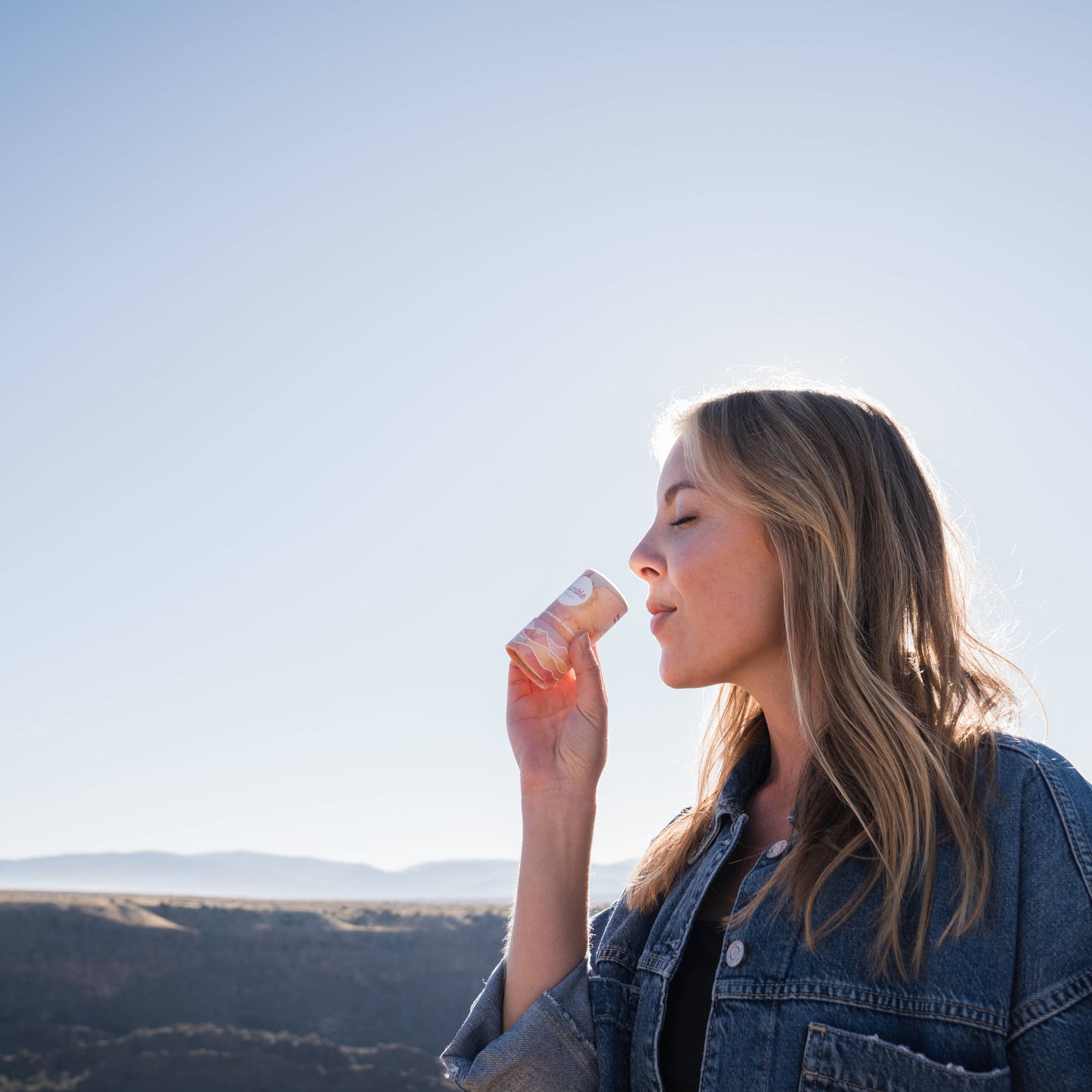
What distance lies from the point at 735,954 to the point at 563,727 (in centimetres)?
107

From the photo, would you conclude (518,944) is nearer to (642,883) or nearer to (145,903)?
(642,883)

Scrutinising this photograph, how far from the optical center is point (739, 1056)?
2.26 metres

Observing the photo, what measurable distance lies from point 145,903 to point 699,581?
52.0 meters

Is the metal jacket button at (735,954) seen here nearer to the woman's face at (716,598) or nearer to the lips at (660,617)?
the woman's face at (716,598)

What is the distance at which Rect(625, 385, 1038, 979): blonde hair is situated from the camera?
227 centimetres

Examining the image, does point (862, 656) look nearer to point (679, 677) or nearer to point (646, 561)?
point (679, 677)

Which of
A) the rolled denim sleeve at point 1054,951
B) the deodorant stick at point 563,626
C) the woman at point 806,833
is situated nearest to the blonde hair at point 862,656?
the woman at point 806,833

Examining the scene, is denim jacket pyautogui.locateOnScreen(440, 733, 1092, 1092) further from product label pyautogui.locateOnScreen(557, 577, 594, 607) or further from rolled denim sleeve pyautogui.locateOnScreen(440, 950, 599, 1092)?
product label pyautogui.locateOnScreen(557, 577, 594, 607)

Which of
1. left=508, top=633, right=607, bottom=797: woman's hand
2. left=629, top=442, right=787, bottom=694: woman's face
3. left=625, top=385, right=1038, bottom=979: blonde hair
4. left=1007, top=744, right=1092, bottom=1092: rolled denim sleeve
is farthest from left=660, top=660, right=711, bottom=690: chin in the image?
left=1007, top=744, right=1092, bottom=1092: rolled denim sleeve

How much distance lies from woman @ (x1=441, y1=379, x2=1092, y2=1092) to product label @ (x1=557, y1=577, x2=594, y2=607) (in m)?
0.19

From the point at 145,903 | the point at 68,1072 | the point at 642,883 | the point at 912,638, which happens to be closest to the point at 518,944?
the point at 642,883

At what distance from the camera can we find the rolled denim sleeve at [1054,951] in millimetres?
1959

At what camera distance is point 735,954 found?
2395 mm

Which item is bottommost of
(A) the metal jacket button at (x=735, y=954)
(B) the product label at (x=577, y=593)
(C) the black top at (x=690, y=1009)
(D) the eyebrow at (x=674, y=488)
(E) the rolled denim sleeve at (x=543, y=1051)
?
(E) the rolled denim sleeve at (x=543, y=1051)
